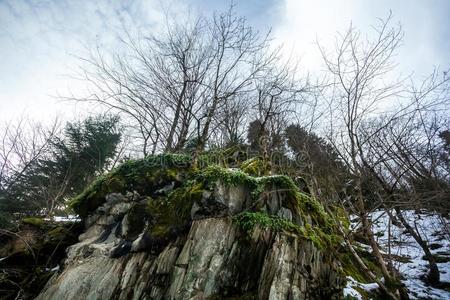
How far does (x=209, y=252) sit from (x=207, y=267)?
244 mm

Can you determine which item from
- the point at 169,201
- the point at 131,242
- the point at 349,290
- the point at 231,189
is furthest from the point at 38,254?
the point at 349,290

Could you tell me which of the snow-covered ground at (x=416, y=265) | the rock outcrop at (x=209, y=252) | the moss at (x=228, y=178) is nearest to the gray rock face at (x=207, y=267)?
the rock outcrop at (x=209, y=252)

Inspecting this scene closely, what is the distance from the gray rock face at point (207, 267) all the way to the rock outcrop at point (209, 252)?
0.02m

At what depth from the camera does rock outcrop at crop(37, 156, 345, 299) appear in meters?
3.98

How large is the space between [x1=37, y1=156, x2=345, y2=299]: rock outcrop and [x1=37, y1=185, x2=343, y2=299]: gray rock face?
16 mm

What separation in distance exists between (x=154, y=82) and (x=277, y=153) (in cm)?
580

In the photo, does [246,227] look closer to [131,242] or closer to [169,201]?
[169,201]

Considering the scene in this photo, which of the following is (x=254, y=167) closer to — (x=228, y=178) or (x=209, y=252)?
(x=228, y=178)

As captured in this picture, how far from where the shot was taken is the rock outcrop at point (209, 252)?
157 inches

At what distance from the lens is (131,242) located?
4883mm

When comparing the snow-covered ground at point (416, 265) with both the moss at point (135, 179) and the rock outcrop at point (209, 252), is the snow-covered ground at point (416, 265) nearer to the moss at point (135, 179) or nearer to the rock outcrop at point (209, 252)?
the rock outcrop at point (209, 252)

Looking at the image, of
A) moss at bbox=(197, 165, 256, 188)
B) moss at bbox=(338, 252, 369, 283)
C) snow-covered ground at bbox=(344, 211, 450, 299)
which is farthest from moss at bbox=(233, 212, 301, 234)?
moss at bbox=(338, 252, 369, 283)

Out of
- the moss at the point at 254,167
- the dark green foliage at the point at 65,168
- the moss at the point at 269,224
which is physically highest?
the dark green foliage at the point at 65,168

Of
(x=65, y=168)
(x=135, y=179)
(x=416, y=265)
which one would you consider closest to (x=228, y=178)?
(x=135, y=179)
